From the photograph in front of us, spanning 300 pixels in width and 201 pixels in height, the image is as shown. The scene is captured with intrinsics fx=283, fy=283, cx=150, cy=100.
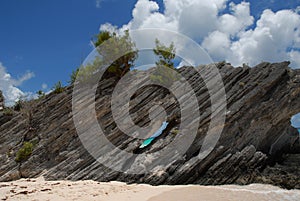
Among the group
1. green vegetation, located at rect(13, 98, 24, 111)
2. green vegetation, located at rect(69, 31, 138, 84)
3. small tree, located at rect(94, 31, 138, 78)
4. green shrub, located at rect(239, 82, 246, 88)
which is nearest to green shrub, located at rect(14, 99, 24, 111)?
green vegetation, located at rect(13, 98, 24, 111)

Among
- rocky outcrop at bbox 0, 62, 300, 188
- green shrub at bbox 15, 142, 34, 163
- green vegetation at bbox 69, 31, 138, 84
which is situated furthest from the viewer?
green vegetation at bbox 69, 31, 138, 84

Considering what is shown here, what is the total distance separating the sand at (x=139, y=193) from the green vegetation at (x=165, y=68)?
35.4 ft

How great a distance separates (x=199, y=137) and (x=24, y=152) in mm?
13529

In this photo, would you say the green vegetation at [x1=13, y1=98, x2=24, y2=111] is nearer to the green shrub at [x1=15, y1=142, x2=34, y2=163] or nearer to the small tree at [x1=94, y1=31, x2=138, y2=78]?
the green shrub at [x1=15, y1=142, x2=34, y2=163]

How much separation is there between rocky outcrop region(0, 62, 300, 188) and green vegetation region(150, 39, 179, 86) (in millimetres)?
903

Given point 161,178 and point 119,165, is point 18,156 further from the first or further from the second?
point 161,178

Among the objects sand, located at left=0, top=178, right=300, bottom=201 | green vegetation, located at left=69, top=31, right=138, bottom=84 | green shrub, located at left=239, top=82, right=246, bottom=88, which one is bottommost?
sand, located at left=0, top=178, right=300, bottom=201

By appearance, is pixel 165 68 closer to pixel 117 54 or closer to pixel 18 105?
pixel 117 54

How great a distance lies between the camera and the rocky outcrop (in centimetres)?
1753

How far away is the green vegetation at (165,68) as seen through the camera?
80.0 feet

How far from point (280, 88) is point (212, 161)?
7.68m

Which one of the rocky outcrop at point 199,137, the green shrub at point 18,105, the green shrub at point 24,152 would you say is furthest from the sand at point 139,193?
the green shrub at point 18,105

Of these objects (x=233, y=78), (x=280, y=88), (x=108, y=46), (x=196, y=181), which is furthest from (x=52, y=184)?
(x=280, y=88)

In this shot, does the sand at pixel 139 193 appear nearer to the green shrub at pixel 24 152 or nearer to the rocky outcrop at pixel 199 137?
the rocky outcrop at pixel 199 137
